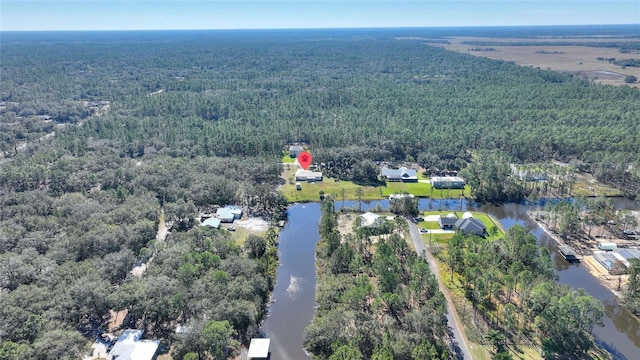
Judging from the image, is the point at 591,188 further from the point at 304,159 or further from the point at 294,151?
the point at 294,151

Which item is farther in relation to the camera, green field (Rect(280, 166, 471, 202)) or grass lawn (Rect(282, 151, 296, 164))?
grass lawn (Rect(282, 151, 296, 164))

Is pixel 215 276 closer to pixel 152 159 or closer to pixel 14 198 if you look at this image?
pixel 14 198

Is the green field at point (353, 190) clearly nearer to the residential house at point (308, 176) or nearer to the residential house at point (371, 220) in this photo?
the residential house at point (308, 176)

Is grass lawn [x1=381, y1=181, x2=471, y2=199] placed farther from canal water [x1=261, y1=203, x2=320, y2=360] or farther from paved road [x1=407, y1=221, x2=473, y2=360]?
paved road [x1=407, y1=221, x2=473, y2=360]

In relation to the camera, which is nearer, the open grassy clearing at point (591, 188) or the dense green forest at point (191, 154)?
the dense green forest at point (191, 154)

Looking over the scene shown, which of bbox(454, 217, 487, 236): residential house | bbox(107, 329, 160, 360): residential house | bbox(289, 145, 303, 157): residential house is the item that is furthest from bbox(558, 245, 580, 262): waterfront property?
bbox(289, 145, 303, 157): residential house

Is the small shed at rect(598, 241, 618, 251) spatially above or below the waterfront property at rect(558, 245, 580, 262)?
above

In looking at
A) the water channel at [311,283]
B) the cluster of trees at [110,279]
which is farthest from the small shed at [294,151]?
the cluster of trees at [110,279]
